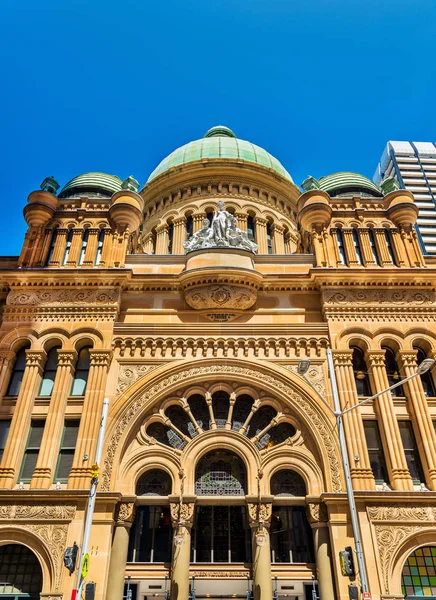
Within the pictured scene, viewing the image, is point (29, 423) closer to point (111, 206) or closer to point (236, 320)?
point (236, 320)

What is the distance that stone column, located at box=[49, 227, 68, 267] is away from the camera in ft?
81.1

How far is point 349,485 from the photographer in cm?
1620

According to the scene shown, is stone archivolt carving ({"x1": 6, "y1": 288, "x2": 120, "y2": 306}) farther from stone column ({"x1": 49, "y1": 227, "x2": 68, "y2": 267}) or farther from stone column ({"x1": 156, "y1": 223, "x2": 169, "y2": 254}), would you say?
stone column ({"x1": 156, "y1": 223, "x2": 169, "y2": 254})

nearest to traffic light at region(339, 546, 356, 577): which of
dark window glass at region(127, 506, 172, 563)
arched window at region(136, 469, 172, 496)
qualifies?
dark window glass at region(127, 506, 172, 563)

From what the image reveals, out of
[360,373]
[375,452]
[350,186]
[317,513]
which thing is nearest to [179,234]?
[350,186]

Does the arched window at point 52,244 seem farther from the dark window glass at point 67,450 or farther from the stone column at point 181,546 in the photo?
the stone column at point 181,546

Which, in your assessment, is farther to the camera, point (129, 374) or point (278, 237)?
point (278, 237)

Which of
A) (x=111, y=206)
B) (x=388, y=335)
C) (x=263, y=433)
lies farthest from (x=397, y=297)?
(x=111, y=206)

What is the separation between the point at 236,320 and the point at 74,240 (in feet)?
31.3

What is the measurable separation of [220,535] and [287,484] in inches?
129

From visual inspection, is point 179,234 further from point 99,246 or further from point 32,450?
point 32,450

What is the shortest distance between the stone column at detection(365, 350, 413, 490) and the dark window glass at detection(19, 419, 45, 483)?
13802 mm

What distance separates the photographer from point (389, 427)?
65.1 feet

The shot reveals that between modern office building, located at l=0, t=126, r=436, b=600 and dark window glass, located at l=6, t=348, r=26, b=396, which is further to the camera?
dark window glass, located at l=6, t=348, r=26, b=396
